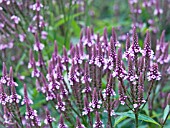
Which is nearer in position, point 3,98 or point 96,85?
point 3,98

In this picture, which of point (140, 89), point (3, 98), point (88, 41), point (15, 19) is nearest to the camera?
point (140, 89)

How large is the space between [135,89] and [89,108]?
29cm

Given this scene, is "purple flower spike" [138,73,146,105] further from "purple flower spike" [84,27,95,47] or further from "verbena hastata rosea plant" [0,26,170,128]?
"purple flower spike" [84,27,95,47]

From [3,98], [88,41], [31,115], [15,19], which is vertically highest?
[15,19]

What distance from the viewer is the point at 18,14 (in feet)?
9.61

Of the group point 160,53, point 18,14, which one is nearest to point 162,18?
point 160,53

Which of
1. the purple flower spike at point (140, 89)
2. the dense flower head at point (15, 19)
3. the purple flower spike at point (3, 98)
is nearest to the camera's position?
the purple flower spike at point (140, 89)

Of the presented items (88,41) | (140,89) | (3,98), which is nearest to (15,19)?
(88,41)

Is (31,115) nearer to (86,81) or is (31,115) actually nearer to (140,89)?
(86,81)

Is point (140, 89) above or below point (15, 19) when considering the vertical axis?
below

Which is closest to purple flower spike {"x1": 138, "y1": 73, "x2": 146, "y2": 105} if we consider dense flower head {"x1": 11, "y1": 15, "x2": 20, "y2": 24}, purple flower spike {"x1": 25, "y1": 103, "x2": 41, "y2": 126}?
purple flower spike {"x1": 25, "y1": 103, "x2": 41, "y2": 126}

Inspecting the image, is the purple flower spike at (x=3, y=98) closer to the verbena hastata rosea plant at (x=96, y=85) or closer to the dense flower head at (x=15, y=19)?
the verbena hastata rosea plant at (x=96, y=85)

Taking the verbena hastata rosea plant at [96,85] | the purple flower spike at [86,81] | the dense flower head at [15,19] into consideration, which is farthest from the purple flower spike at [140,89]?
the dense flower head at [15,19]

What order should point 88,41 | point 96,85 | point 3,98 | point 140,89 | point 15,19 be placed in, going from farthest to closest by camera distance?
point 15,19 < point 88,41 < point 96,85 < point 3,98 < point 140,89
